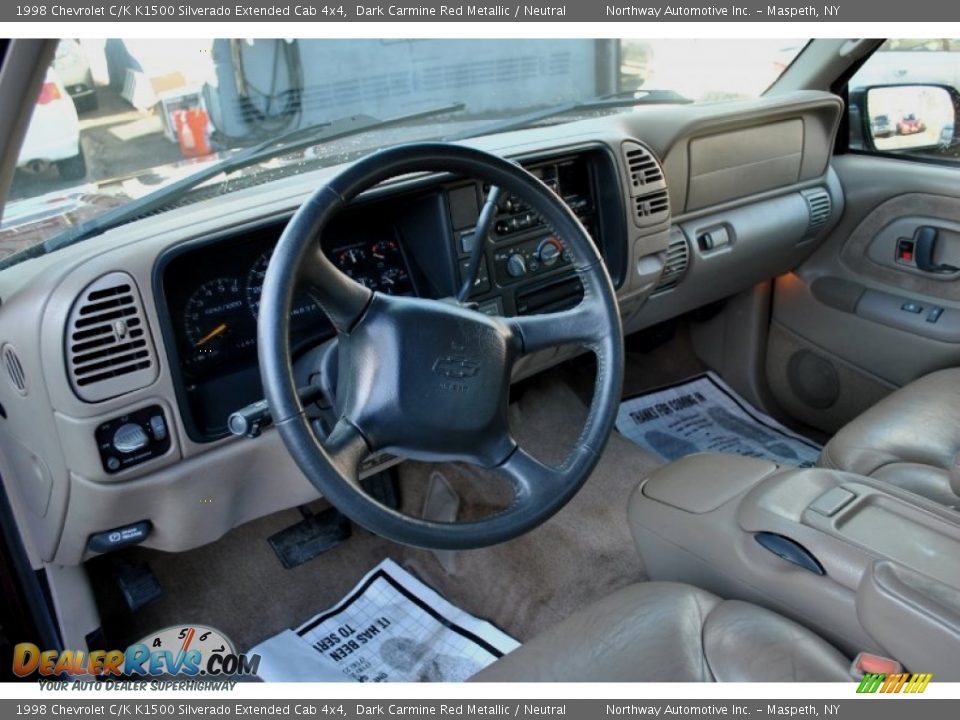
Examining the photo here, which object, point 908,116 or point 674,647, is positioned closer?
point 674,647

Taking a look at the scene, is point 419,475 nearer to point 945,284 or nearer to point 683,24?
point 683,24

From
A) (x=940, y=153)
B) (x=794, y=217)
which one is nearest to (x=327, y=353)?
(x=794, y=217)

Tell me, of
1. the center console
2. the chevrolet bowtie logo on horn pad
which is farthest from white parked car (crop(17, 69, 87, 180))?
the center console

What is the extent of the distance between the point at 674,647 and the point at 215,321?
939 millimetres

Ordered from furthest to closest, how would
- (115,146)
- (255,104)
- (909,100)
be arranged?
(909,100) < (255,104) < (115,146)

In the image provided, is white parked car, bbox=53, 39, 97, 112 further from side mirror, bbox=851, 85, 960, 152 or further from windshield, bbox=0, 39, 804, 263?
side mirror, bbox=851, 85, 960, 152

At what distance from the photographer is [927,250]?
2357mm

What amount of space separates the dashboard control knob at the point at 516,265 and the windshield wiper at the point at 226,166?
37 cm

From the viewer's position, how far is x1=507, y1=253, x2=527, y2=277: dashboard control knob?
1.85 m

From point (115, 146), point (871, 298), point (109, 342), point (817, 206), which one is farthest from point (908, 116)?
point (109, 342)

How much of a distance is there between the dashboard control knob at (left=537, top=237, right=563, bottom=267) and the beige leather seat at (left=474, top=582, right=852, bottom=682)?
0.84 m

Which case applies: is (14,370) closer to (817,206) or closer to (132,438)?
(132,438)

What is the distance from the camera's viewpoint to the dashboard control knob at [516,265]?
6.08ft

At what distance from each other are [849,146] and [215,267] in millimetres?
2045
